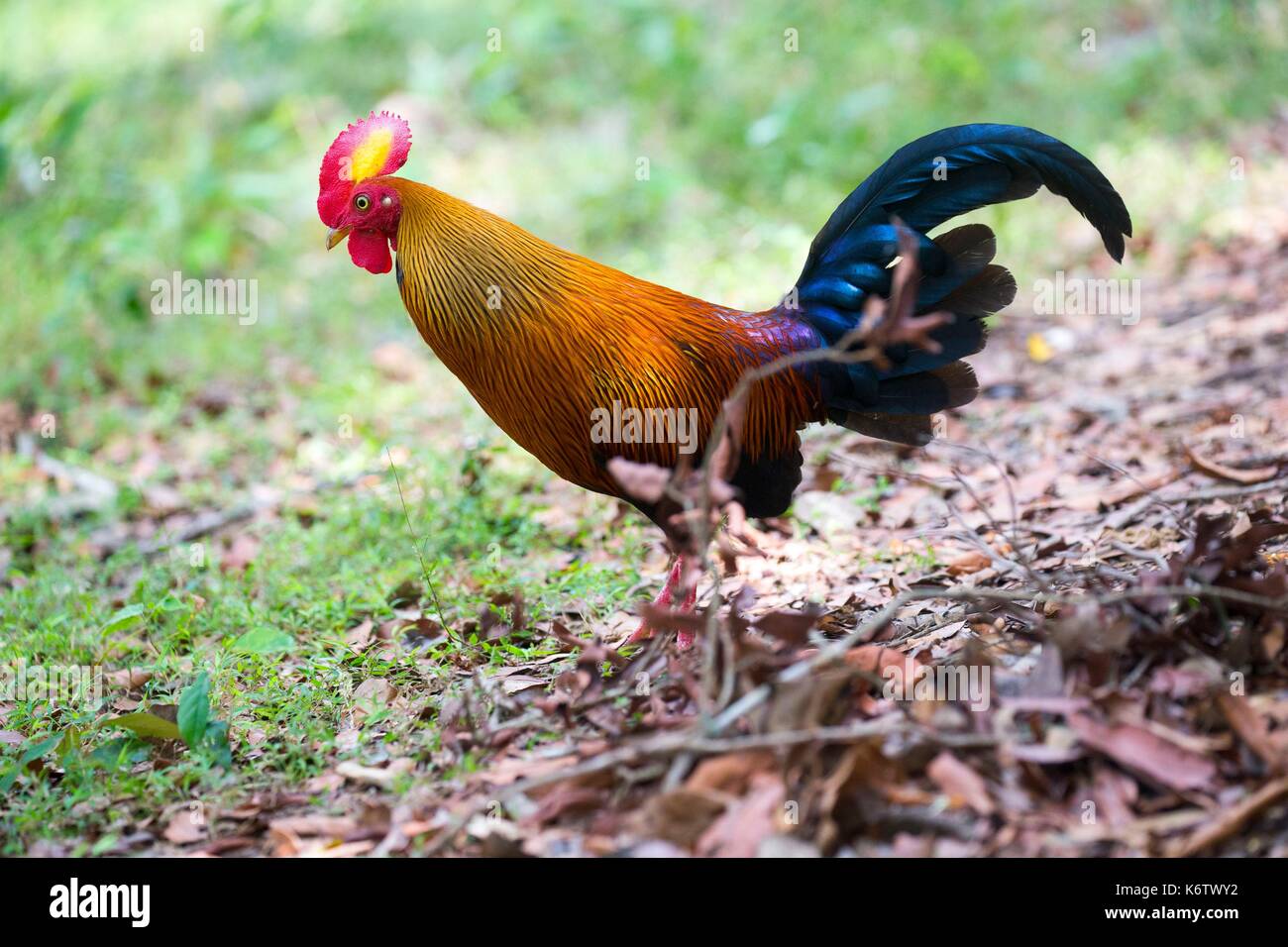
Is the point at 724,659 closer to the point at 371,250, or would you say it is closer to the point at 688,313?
the point at 688,313

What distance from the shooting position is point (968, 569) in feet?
14.0

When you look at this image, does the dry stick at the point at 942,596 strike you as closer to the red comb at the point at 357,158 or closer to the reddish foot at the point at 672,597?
the reddish foot at the point at 672,597

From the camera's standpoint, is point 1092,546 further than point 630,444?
Yes

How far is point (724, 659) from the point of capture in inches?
116

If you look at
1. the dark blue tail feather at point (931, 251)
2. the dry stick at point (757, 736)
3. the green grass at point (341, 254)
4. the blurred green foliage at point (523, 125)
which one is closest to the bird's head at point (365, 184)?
the green grass at point (341, 254)

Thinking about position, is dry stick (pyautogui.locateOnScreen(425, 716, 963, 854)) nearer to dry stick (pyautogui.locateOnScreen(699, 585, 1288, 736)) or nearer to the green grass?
dry stick (pyautogui.locateOnScreen(699, 585, 1288, 736))

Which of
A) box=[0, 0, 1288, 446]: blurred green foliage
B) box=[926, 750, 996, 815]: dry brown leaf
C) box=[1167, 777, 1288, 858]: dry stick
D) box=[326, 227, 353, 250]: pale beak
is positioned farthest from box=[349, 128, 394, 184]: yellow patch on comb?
box=[0, 0, 1288, 446]: blurred green foliage

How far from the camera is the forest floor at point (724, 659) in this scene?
267 centimetres

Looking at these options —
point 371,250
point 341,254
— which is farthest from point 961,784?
point 341,254

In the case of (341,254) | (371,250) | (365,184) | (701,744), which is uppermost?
(341,254)

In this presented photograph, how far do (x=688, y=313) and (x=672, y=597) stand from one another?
99 centimetres
